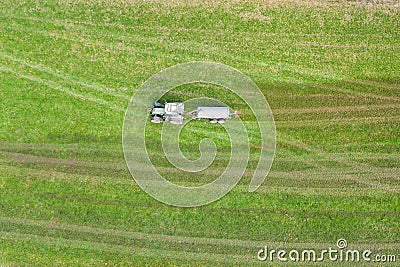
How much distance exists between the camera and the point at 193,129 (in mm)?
15055

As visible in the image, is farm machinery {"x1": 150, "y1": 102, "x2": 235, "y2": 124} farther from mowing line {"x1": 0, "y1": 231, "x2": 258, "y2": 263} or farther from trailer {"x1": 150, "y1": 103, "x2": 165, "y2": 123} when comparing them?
mowing line {"x1": 0, "y1": 231, "x2": 258, "y2": 263}

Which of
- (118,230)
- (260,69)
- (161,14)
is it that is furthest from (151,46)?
(118,230)

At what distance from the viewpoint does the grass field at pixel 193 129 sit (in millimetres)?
14820

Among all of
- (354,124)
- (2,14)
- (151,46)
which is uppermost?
(2,14)

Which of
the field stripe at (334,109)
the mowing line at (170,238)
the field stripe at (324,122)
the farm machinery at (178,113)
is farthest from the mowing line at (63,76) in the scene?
the field stripe at (324,122)

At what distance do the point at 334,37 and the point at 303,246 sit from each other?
8385mm

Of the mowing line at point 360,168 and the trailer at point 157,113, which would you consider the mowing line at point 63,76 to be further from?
the mowing line at point 360,168

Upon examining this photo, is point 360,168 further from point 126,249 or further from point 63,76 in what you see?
point 63,76

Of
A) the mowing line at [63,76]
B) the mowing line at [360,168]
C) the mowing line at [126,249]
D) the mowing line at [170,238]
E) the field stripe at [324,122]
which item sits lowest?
the mowing line at [126,249]

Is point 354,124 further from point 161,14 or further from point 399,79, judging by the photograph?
point 161,14

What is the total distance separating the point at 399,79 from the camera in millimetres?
15352

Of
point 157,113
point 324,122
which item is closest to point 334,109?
point 324,122

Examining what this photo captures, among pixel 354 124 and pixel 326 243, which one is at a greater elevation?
pixel 354 124

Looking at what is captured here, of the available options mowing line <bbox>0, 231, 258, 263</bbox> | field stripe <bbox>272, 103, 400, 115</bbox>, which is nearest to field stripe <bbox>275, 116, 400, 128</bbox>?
field stripe <bbox>272, 103, 400, 115</bbox>
